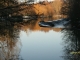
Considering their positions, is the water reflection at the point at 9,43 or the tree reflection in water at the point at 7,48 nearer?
the water reflection at the point at 9,43

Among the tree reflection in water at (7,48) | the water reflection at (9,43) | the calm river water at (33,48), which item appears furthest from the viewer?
the calm river water at (33,48)

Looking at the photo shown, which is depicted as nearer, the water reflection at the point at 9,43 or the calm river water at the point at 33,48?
the water reflection at the point at 9,43

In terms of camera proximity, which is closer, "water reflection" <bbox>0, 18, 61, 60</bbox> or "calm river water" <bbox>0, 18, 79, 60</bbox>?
"water reflection" <bbox>0, 18, 61, 60</bbox>

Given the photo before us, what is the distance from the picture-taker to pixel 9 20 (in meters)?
2.64

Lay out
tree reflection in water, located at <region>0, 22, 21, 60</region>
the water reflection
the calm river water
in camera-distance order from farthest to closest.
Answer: the calm river water
tree reflection in water, located at <region>0, 22, 21, 60</region>
the water reflection

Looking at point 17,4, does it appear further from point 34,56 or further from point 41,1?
point 34,56

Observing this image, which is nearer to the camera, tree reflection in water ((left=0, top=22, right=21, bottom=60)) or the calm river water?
tree reflection in water ((left=0, top=22, right=21, bottom=60))

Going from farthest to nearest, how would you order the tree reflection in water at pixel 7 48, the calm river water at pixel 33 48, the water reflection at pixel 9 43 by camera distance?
the calm river water at pixel 33 48 < the tree reflection in water at pixel 7 48 < the water reflection at pixel 9 43

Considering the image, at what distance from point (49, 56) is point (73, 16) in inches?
633

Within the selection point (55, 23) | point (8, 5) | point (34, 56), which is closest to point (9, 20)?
point (8, 5)

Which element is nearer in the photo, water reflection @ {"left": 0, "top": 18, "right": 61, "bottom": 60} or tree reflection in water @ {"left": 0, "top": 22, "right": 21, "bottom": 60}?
water reflection @ {"left": 0, "top": 18, "right": 61, "bottom": 60}

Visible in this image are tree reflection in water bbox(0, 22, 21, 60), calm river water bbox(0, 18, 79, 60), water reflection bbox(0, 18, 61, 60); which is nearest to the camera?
water reflection bbox(0, 18, 61, 60)

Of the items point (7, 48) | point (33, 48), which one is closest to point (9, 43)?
point (33, 48)

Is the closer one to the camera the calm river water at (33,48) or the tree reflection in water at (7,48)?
the tree reflection in water at (7,48)
